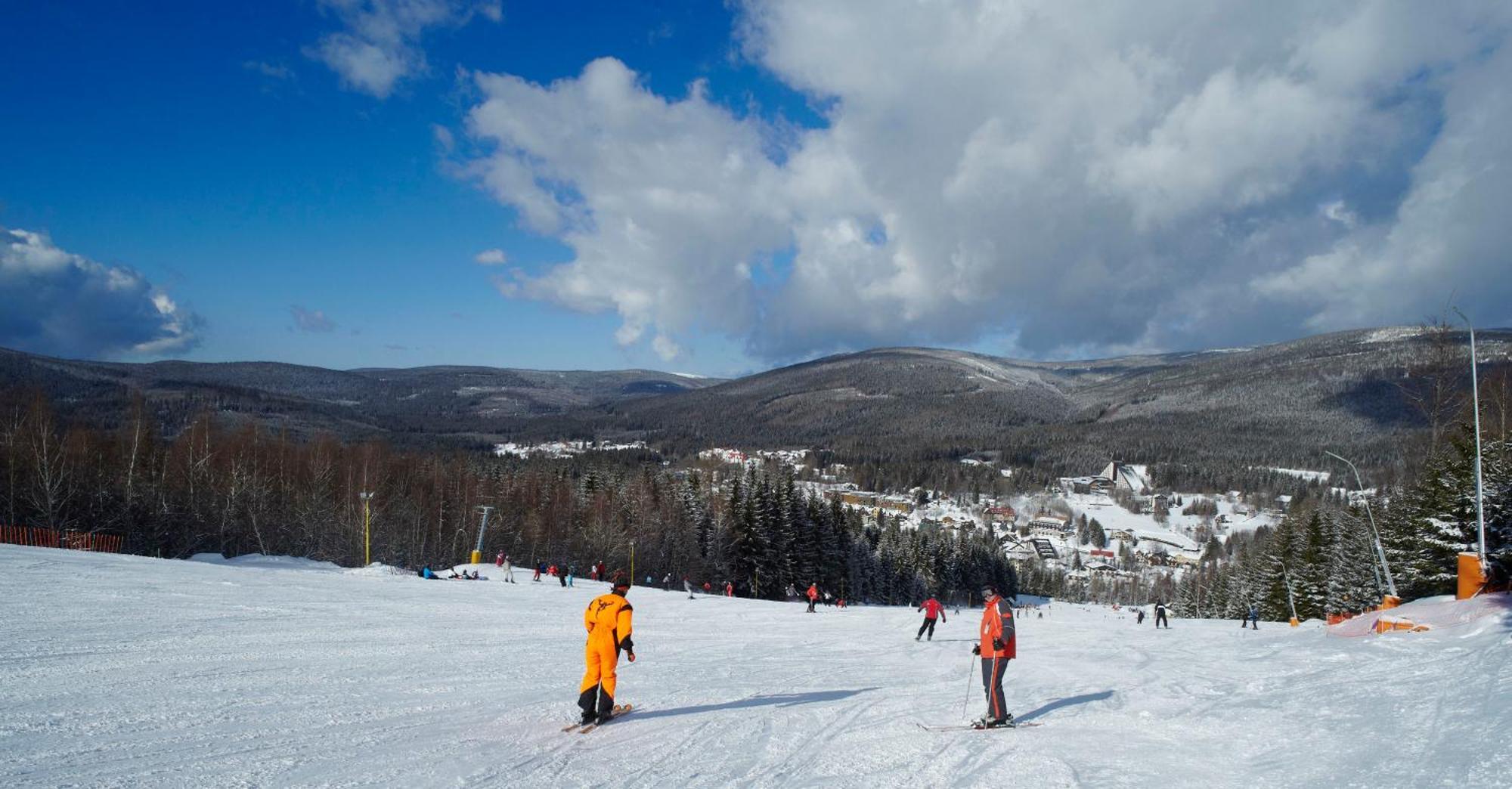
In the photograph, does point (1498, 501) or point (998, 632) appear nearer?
point (998, 632)

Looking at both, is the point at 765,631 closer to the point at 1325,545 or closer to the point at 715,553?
the point at 715,553

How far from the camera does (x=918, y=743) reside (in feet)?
28.0

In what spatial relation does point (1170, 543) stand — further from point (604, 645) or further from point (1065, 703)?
point (604, 645)

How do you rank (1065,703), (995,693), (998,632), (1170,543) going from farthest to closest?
(1170,543)
(1065,703)
(998,632)
(995,693)

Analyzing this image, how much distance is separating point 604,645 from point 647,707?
2032 mm

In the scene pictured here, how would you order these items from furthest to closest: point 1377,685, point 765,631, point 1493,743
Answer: point 765,631 < point 1377,685 < point 1493,743

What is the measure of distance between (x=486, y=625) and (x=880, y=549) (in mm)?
63109

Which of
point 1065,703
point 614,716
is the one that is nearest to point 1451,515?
point 1065,703

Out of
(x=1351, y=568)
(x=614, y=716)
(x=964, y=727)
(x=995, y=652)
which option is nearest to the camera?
(x=614, y=716)

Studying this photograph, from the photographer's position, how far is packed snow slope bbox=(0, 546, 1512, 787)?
675 cm

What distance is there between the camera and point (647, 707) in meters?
10.0

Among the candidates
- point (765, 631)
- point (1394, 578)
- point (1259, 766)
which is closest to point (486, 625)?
point (765, 631)

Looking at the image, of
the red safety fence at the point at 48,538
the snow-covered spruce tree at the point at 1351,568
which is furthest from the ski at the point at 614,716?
the snow-covered spruce tree at the point at 1351,568

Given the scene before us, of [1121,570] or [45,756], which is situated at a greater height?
[45,756]
